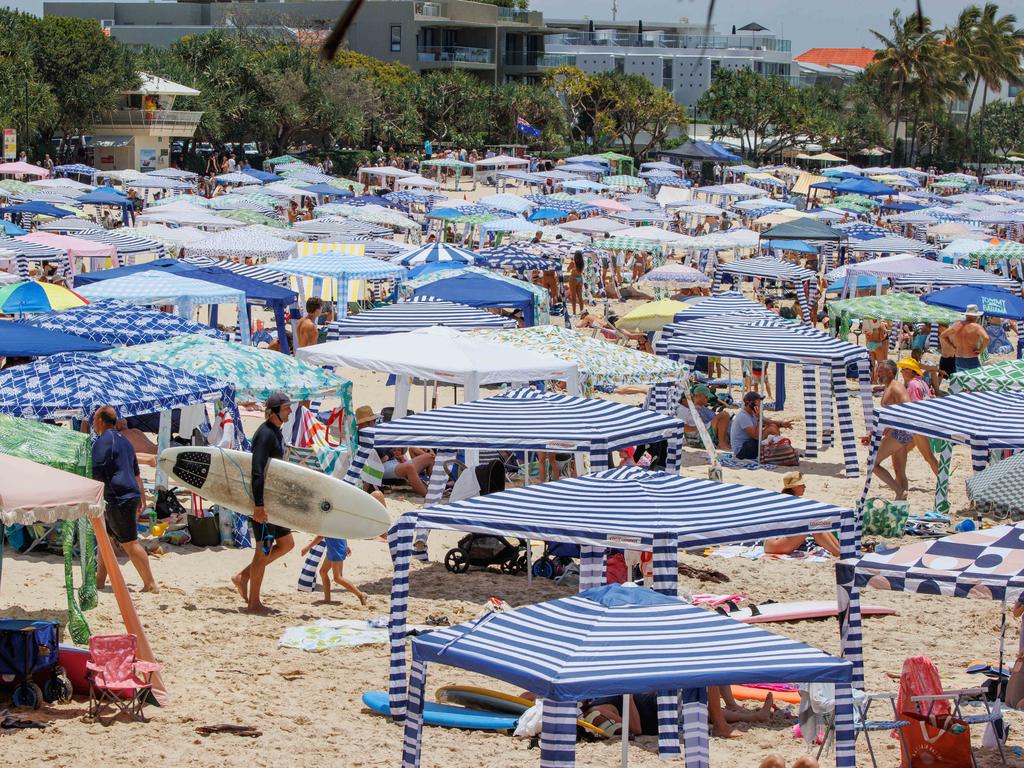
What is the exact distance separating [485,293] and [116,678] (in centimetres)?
1136

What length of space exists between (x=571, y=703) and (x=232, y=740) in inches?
97.3

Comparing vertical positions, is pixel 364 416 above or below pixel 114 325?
below

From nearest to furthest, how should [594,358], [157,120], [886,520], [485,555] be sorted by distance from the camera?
[485,555] → [886,520] → [594,358] → [157,120]

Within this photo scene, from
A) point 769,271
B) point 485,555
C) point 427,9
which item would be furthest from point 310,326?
point 427,9

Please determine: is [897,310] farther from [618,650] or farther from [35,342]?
[618,650]

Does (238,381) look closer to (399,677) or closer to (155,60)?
(399,677)

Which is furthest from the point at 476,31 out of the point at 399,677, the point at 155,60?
the point at 399,677

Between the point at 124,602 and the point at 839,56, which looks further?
the point at 839,56

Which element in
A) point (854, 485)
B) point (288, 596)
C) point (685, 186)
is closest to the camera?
point (288, 596)

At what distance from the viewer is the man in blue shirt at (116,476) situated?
8812 mm

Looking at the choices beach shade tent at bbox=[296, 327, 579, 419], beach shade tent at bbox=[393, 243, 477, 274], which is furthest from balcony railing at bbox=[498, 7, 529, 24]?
beach shade tent at bbox=[296, 327, 579, 419]

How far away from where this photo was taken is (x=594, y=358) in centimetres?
1311

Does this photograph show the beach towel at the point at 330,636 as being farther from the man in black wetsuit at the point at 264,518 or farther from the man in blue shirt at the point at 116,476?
the man in blue shirt at the point at 116,476

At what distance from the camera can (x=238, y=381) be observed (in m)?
11.2
